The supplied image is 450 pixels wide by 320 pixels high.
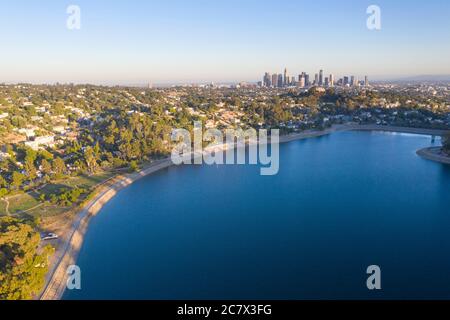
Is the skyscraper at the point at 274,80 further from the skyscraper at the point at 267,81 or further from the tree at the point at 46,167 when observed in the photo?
the tree at the point at 46,167

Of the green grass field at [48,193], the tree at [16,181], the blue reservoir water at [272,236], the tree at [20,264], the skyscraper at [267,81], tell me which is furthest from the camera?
the skyscraper at [267,81]

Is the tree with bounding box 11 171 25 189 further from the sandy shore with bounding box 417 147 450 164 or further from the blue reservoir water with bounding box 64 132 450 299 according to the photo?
the sandy shore with bounding box 417 147 450 164

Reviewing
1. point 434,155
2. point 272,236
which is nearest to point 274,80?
point 434,155

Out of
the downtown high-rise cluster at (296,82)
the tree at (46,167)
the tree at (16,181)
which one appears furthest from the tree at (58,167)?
the downtown high-rise cluster at (296,82)

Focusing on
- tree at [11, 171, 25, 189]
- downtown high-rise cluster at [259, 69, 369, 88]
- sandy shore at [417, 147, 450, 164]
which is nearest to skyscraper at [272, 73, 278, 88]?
downtown high-rise cluster at [259, 69, 369, 88]

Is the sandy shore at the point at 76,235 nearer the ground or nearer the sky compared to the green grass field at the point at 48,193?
nearer the ground

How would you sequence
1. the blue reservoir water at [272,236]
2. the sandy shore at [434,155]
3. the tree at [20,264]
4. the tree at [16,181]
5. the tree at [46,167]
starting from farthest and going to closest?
the sandy shore at [434,155] < the tree at [46,167] < the tree at [16,181] < the blue reservoir water at [272,236] < the tree at [20,264]

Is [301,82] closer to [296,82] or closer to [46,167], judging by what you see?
[296,82]
